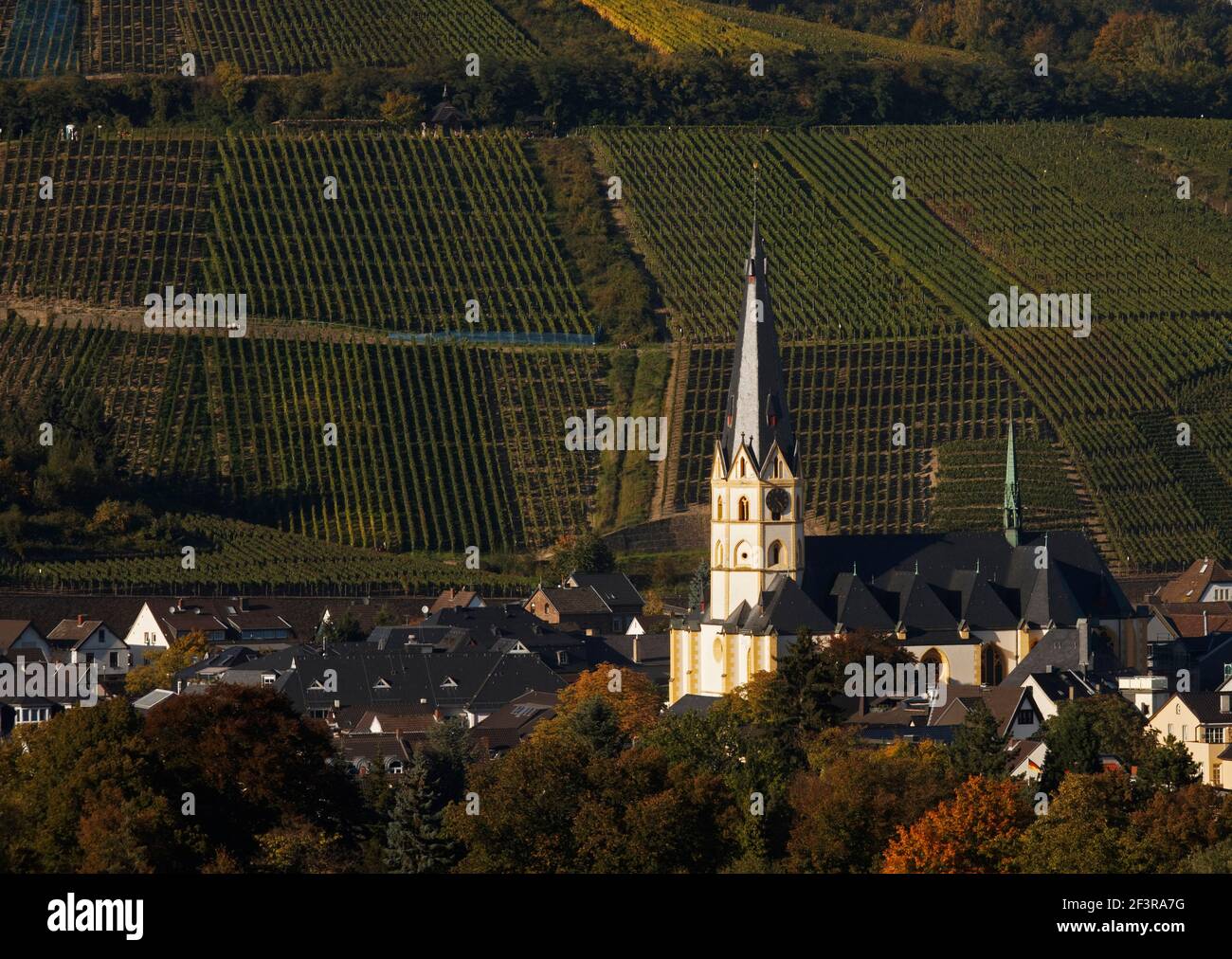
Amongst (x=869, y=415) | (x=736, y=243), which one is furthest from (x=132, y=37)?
(x=869, y=415)

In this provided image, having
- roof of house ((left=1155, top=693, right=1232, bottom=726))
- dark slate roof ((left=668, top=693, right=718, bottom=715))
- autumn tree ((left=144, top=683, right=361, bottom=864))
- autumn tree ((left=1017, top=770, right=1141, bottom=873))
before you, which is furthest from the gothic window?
autumn tree ((left=144, top=683, right=361, bottom=864))

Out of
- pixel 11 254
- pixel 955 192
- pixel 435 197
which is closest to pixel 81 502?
pixel 11 254

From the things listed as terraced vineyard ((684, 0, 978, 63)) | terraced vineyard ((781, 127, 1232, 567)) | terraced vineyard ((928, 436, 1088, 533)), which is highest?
terraced vineyard ((684, 0, 978, 63))

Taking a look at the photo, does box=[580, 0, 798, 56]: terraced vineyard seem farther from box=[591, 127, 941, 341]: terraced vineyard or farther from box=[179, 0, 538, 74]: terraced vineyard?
box=[591, 127, 941, 341]: terraced vineyard

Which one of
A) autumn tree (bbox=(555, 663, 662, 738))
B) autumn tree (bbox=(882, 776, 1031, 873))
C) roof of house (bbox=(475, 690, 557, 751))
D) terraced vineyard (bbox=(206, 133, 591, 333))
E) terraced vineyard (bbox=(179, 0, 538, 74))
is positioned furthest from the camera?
terraced vineyard (bbox=(179, 0, 538, 74))

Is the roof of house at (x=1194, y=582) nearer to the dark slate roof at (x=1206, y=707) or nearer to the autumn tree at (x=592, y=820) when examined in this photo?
the dark slate roof at (x=1206, y=707)

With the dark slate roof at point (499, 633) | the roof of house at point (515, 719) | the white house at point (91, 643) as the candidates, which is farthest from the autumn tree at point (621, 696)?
the white house at point (91, 643)
